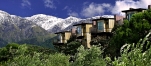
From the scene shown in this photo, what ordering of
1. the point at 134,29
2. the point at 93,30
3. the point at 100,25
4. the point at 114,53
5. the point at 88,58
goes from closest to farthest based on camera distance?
1. the point at 88,58
2. the point at 134,29
3. the point at 114,53
4. the point at 100,25
5. the point at 93,30

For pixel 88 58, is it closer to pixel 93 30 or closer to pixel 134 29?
pixel 134 29

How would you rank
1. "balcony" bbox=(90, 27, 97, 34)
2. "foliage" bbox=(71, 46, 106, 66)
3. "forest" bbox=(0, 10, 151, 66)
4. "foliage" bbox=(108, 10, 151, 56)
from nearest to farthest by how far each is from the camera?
"forest" bbox=(0, 10, 151, 66) → "foliage" bbox=(71, 46, 106, 66) → "foliage" bbox=(108, 10, 151, 56) → "balcony" bbox=(90, 27, 97, 34)

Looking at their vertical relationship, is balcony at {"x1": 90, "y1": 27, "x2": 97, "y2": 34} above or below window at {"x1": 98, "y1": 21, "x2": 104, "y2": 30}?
below

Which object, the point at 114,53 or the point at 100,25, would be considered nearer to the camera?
the point at 114,53

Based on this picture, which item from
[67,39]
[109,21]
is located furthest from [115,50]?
[67,39]

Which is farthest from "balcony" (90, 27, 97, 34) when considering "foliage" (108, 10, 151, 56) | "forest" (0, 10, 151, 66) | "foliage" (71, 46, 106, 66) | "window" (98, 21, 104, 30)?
"foliage" (71, 46, 106, 66)

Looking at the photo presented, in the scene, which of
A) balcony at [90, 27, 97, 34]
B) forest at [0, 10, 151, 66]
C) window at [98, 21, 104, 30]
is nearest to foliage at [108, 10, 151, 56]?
forest at [0, 10, 151, 66]

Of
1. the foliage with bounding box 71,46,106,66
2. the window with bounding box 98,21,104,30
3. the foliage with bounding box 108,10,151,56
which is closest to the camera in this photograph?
the foliage with bounding box 71,46,106,66

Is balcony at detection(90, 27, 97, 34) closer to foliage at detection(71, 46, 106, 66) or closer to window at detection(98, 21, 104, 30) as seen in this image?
window at detection(98, 21, 104, 30)

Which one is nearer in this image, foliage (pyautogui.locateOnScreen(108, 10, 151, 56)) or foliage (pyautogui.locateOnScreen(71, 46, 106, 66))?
foliage (pyautogui.locateOnScreen(71, 46, 106, 66))

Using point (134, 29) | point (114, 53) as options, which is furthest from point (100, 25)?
point (134, 29)

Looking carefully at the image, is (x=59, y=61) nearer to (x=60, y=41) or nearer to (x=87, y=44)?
(x=87, y=44)

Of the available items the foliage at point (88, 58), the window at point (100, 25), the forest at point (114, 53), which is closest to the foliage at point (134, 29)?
the forest at point (114, 53)

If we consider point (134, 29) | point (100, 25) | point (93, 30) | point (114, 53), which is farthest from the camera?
point (93, 30)
